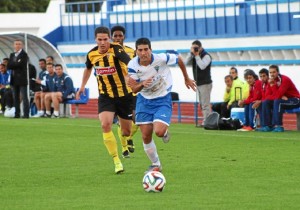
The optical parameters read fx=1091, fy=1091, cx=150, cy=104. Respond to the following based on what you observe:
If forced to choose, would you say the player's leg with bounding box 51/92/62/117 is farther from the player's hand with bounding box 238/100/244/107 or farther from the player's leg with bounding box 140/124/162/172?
the player's leg with bounding box 140/124/162/172

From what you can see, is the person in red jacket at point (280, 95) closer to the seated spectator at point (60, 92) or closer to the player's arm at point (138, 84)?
the seated spectator at point (60, 92)

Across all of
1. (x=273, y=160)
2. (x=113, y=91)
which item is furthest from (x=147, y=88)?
(x=273, y=160)

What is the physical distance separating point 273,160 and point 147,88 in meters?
2.94

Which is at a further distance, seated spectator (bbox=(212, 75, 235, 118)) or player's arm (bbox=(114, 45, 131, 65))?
seated spectator (bbox=(212, 75, 235, 118))

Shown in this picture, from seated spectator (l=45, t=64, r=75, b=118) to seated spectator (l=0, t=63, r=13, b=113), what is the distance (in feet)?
7.76

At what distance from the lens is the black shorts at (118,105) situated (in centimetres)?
1573

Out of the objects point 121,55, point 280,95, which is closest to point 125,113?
point 121,55

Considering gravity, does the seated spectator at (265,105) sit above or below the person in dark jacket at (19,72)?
below

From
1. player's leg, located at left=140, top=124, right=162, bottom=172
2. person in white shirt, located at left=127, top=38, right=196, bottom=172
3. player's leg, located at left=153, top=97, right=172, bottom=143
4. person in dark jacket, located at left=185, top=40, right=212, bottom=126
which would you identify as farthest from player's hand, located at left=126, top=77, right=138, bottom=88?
person in dark jacket, located at left=185, top=40, right=212, bottom=126

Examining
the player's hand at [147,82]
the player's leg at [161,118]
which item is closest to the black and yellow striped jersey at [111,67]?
the player's leg at [161,118]

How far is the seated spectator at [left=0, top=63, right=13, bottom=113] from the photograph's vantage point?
34.3 metres

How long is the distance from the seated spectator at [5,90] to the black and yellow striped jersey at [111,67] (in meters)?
18.5

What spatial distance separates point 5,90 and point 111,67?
1937cm

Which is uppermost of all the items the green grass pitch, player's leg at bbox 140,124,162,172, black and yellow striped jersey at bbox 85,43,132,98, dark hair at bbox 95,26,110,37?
dark hair at bbox 95,26,110,37
